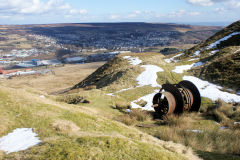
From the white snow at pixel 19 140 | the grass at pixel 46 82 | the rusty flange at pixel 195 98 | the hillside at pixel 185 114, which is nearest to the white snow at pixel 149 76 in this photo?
the hillside at pixel 185 114

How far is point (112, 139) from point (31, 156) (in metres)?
2.64

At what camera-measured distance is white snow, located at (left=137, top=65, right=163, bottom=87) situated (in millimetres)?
22117

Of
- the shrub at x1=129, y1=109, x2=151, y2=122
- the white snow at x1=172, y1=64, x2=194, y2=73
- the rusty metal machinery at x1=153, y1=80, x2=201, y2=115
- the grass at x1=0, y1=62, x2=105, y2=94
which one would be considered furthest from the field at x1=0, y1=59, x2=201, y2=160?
the grass at x1=0, y1=62, x2=105, y2=94

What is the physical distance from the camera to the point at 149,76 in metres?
23.8

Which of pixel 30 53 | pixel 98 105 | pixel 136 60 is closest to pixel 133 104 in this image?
pixel 98 105

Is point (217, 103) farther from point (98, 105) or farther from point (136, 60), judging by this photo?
point (136, 60)

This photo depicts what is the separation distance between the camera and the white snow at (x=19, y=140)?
265 inches

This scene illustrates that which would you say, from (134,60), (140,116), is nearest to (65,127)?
(140,116)

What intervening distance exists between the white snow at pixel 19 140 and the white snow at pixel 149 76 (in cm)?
1552

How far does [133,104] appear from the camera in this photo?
16812 mm

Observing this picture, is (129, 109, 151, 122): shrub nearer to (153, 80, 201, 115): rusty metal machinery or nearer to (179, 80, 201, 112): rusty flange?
(153, 80, 201, 115): rusty metal machinery

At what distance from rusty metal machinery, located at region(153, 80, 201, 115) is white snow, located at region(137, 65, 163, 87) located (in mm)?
7105

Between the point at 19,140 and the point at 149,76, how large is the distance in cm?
1852

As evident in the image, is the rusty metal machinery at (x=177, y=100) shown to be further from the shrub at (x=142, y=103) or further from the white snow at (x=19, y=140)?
the white snow at (x=19, y=140)
